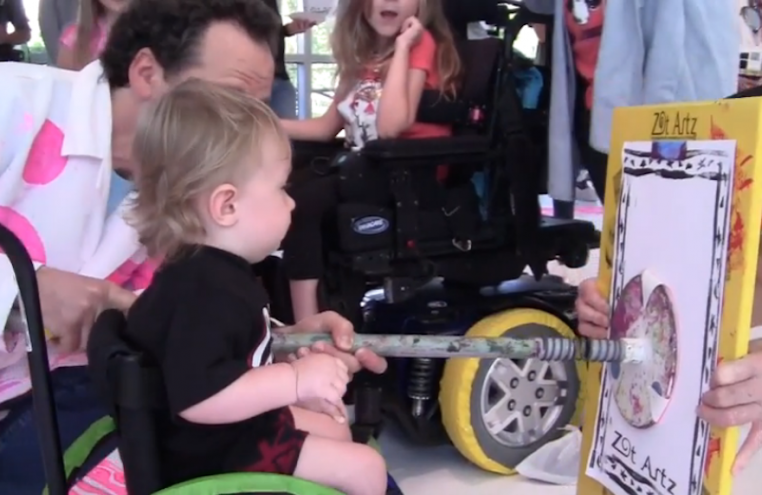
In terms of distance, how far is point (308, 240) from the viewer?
160 cm

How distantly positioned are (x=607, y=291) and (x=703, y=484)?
0.26 meters

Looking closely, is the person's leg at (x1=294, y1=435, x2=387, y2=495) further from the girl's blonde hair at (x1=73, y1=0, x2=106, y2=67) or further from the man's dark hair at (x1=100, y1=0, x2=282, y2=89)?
the girl's blonde hair at (x1=73, y1=0, x2=106, y2=67)

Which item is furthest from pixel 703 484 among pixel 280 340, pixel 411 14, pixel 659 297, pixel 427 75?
pixel 411 14

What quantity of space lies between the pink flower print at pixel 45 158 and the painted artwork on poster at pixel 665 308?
27.5 inches

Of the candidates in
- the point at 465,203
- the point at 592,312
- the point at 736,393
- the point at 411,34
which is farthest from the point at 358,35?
the point at 736,393

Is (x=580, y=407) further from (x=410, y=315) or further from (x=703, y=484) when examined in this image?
(x=703, y=484)

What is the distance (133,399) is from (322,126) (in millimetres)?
1409

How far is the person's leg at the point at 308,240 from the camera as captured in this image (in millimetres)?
1590

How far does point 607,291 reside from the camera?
922mm

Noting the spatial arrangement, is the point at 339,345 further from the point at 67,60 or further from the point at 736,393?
the point at 67,60

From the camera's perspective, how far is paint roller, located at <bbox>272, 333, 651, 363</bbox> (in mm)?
818

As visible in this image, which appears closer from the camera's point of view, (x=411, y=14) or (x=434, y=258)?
(x=434, y=258)

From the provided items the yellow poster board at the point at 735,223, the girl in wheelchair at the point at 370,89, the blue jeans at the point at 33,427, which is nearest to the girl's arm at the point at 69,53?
the girl in wheelchair at the point at 370,89

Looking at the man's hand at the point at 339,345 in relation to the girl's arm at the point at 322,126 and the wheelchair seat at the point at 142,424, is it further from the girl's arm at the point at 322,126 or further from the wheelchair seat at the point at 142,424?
the girl's arm at the point at 322,126
